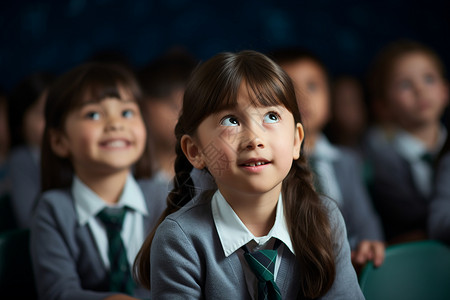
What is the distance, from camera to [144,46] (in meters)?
3.42

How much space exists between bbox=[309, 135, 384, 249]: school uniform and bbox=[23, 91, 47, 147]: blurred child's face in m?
1.22

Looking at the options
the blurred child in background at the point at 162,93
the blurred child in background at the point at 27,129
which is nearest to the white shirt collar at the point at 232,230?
the blurred child in background at the point at 162,93

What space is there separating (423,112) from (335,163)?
1.73 ft

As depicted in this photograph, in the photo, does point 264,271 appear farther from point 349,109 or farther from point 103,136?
point 349,109

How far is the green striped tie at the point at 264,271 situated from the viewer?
98cm

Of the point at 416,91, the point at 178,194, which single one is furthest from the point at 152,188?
the point at 416,91

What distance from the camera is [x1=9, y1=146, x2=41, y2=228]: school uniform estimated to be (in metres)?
1.90

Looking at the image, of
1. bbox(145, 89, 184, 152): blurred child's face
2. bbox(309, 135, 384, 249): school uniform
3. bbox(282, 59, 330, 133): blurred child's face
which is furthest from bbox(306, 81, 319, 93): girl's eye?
bbox(145, 89, 184, 152): blurred child's face

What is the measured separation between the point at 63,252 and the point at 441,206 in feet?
3.72

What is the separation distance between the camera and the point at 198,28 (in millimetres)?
3434

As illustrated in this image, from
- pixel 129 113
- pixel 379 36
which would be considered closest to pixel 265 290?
pixel 129 113

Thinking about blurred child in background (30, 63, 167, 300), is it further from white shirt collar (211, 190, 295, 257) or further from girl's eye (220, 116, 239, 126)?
girl's eye (220, 116, 239, 126)

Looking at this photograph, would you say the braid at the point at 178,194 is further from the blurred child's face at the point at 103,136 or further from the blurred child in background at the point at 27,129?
the blurred child in background at the point at 27,129

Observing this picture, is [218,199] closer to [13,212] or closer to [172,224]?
[172,224]
